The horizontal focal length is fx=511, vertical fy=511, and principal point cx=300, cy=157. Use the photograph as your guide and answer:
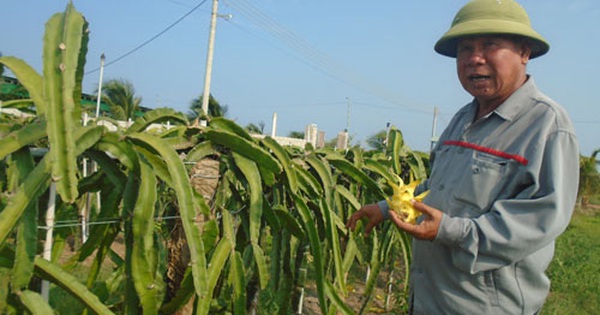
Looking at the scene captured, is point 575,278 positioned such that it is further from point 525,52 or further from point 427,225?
point 427,225

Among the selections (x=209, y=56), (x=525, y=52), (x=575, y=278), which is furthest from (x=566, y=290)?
(x=209, y=56)

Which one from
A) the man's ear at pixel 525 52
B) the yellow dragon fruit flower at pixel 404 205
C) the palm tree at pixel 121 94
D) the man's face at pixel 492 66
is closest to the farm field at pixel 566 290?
the yellow dragon fruit flower at pixel 404 205

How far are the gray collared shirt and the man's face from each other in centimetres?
4

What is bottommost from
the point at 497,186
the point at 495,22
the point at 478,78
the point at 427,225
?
the point at 427,225

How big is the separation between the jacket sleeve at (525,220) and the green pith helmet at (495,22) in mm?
295

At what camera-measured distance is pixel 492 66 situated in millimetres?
1415

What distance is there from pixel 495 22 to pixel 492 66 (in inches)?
4.6

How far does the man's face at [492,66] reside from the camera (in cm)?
142

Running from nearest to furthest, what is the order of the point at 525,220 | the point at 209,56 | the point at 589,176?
the point at 525,220 → the point at 209,56 → the point at 589,176

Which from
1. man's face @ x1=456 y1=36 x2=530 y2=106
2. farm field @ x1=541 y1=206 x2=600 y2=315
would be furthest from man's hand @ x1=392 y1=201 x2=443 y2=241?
farm field @ x1=541 y1=206 x2=600 y2=315

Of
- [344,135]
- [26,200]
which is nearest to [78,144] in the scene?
[26,200]

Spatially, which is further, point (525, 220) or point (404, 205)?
point (404, 205)

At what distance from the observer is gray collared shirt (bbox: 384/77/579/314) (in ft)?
4.23

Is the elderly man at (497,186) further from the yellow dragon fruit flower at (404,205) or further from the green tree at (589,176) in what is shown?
the green tree at (589,176)
